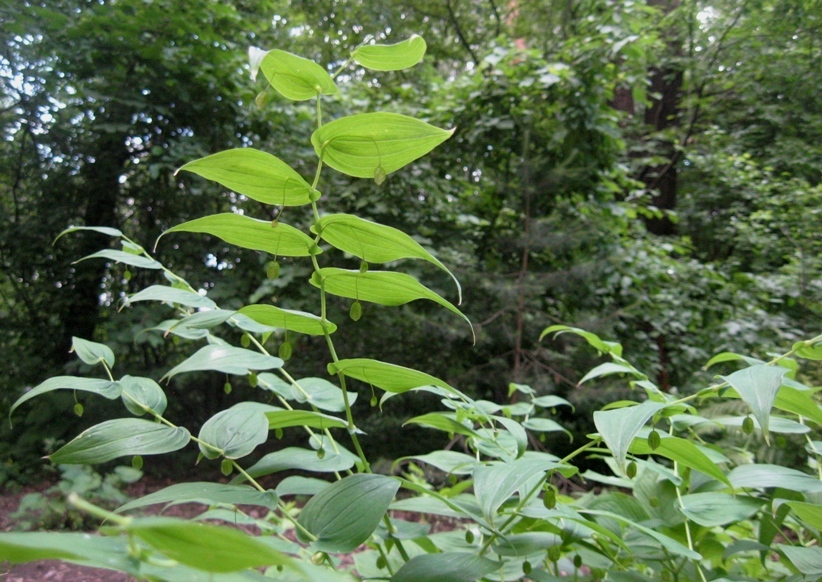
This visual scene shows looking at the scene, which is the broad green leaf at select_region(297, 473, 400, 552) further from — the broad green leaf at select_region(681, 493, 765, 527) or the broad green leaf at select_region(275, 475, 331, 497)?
the broad green leaf at select_region(681, 493, 765, 527)

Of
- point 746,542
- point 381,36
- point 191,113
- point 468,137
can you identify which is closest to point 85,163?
point 191,113

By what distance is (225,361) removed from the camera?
1.42 feet

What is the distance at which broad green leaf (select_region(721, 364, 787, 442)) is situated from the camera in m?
0.32

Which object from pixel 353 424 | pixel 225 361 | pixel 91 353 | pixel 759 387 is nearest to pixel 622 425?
pixel 759 387

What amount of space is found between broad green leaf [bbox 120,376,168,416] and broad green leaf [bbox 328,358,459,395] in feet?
0.54

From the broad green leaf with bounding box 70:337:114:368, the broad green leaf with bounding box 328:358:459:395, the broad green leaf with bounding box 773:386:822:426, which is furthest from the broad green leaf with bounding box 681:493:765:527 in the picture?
the broad green leaf with bounding box 70:337:114:368

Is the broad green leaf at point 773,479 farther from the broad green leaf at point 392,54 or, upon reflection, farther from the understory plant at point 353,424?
the broad green leaf at point 392,54

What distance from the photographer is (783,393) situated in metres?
0.41

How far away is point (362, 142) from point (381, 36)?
3.48 meters

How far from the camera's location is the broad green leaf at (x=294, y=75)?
1.22 ft

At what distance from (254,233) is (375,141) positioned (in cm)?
11

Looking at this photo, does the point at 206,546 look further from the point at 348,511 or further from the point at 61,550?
the point at 348,511

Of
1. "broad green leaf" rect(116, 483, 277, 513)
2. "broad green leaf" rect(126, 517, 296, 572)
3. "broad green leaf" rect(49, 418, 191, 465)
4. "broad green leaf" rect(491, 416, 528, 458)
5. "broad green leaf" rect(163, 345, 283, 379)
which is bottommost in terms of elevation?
"broad green leaf" rect(491, 416, 528, 458)

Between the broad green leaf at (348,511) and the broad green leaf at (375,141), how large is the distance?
0.70 ft
